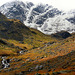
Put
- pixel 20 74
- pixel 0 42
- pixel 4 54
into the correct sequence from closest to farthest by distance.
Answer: pixel 20 74
pixel 4 54
pixel 0 42

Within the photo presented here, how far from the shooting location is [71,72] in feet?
97.4

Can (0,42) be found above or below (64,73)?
above

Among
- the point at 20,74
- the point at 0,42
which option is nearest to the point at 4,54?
the point at 0,42

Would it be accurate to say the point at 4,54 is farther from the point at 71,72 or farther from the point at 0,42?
the point at 71,72

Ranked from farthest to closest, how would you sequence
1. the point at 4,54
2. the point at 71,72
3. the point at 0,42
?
1. the point at 0,42
2. the point at 4,54
3. the point at 71,72

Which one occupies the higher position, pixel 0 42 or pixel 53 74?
pixel 0 42

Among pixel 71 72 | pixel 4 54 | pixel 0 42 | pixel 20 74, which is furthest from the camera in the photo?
pixel 0 42

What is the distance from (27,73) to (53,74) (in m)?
13.1

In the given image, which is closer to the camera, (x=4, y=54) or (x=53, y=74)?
(x=53, y=74)

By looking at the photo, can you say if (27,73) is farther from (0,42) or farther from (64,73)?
(0,42)

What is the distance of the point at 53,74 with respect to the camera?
31.5m

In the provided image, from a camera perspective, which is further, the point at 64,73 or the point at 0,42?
the point at 0,42

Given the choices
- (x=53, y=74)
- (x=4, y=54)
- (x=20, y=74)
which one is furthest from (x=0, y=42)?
(x=53, y=74)

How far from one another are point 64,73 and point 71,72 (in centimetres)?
199
